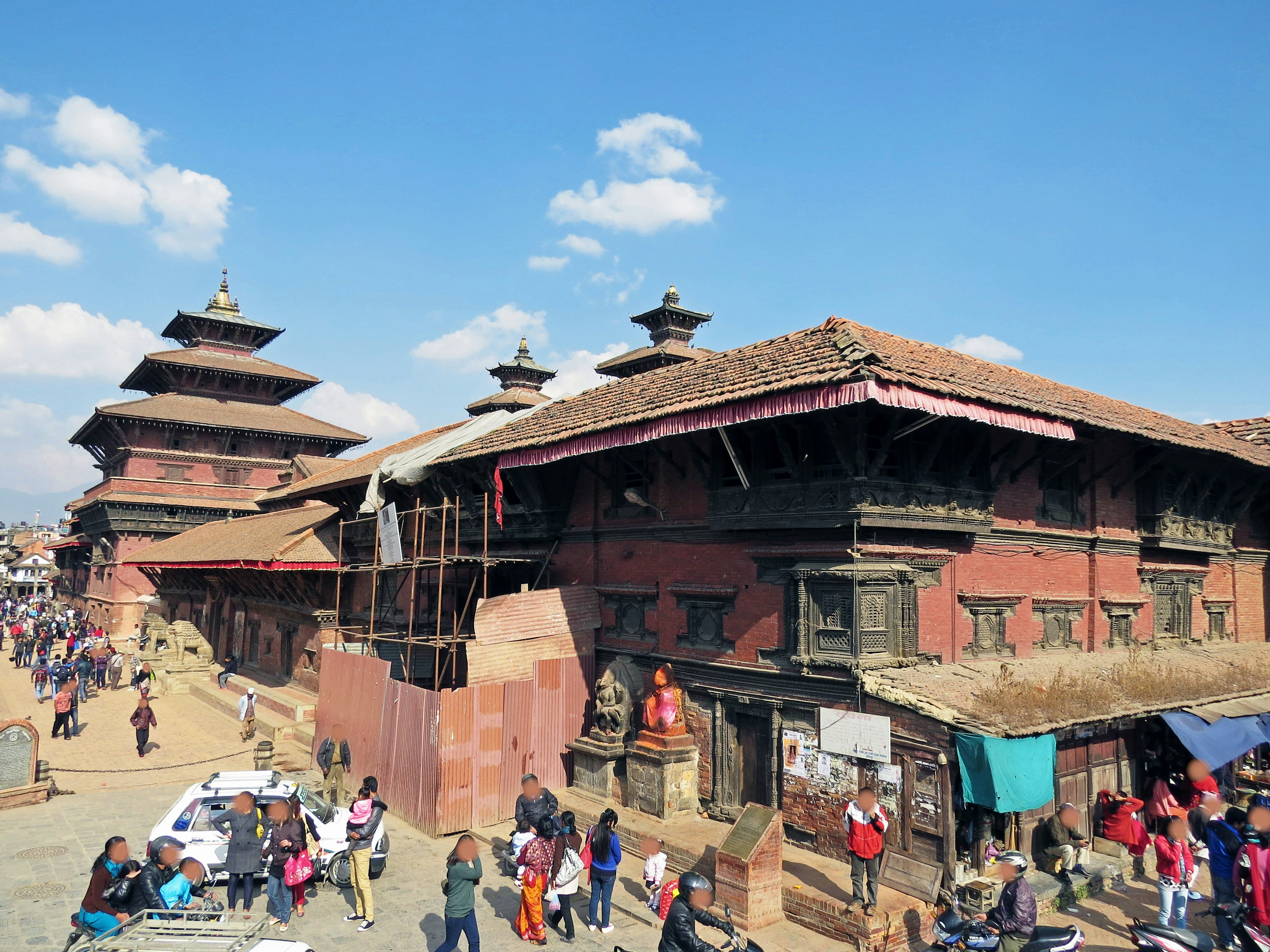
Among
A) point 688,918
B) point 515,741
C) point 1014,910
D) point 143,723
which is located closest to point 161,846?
point 515,741

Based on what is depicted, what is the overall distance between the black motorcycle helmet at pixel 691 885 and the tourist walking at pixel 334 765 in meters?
9.28

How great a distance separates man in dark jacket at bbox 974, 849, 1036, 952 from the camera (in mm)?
8195

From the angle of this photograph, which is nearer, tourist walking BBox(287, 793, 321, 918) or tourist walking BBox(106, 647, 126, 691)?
tourist walking BBox(287, 793, 321, 918)

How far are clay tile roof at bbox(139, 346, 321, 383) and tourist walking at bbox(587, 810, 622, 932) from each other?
46355mm

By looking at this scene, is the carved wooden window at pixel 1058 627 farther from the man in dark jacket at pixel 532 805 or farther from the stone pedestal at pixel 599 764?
the man in dark jacket at pixel 532 805

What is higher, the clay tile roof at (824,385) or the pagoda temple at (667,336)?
the pagoda temple at (667,336)

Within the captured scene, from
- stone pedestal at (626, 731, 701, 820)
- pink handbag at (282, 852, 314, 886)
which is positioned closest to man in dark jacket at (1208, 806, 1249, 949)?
stone pedestal at (626, 731, 701, 820)

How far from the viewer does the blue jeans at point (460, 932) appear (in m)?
8.95

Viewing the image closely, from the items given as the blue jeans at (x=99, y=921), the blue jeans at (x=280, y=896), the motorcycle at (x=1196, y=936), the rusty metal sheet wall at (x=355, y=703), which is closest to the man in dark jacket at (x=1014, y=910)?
the motorcycle at (x=1196, y=936)

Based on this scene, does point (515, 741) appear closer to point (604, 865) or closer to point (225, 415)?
point (604, 865)

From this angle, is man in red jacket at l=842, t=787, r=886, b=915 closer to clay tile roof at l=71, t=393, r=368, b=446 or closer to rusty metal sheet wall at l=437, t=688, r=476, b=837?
rusty metal sheet wall at l=437, t=688, r=476, b=837

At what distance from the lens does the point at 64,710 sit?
833 inches

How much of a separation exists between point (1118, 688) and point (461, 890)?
10659mm

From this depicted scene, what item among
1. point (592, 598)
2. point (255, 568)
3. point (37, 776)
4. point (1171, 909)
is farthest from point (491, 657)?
point (255, 568)
